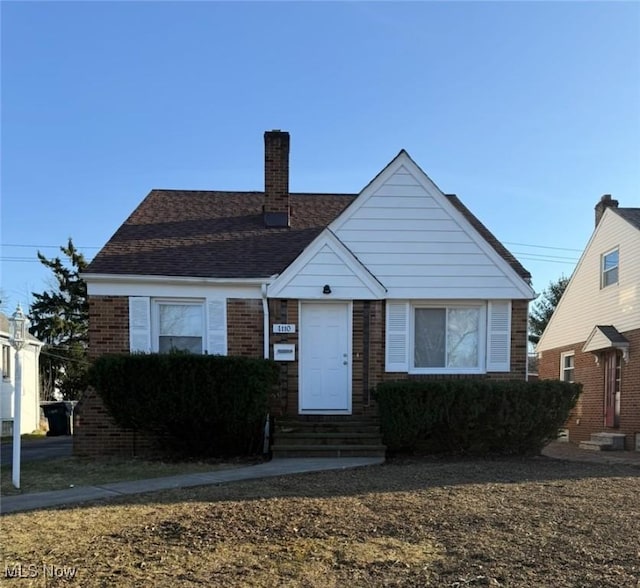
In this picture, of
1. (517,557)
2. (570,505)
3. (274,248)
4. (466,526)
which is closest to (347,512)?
(466,526)

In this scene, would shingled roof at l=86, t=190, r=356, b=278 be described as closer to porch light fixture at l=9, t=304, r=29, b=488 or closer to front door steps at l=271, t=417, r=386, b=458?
front door steps at l=271, t=417, r=386, b=458

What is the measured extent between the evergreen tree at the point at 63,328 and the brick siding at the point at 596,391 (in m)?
22.8

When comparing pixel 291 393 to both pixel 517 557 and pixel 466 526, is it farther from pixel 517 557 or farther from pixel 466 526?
pixel 517 557

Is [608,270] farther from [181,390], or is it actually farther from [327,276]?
[181,390]

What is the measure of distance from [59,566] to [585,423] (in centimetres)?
1705

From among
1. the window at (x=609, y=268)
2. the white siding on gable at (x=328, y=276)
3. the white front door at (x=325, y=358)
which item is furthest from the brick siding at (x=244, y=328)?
the window at (x=609, y=268)

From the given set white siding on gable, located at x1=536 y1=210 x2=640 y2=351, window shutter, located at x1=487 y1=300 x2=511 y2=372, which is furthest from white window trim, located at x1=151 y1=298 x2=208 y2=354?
white siding on gable, located at x1=536 y1=210 x2=640 y2=351

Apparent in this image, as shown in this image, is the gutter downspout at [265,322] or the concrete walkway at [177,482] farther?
the gutter downspout at [265,322]

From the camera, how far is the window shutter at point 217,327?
10.3 m

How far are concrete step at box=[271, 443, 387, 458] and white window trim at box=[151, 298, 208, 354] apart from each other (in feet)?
8.88

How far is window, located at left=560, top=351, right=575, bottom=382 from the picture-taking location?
1897cm

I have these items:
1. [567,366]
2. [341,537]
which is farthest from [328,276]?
[567,366]

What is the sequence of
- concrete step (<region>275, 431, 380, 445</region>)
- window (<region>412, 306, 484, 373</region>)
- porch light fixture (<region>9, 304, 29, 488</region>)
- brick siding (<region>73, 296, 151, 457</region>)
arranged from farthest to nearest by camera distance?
window (<region>412, 306, 484, 373</region>), brick siding (<region>73, 296, 151, 457</region>), concrete step (<region>275, 431, 380, 445</region>), porch light fixture (<region>9, 304, 29, 488</region>)

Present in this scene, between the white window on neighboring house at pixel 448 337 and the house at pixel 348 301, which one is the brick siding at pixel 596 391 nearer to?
the white window on neighboring house at pixel 448 337
